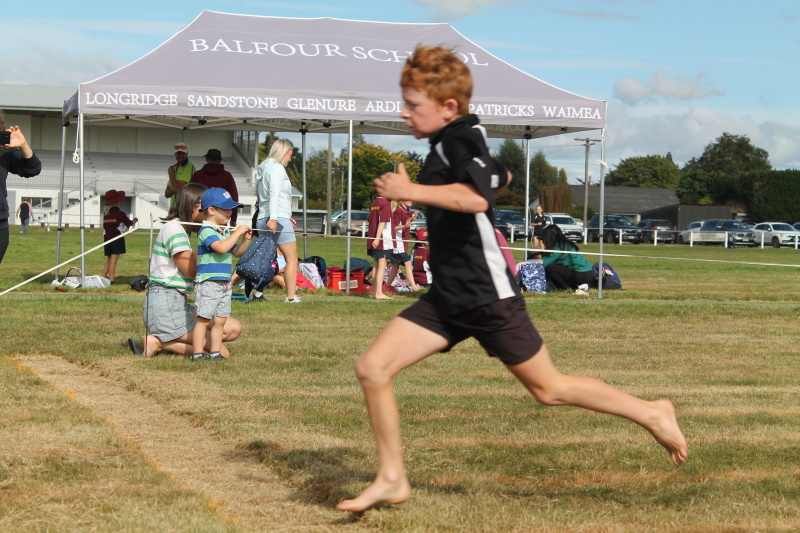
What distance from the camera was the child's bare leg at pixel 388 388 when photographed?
384cm

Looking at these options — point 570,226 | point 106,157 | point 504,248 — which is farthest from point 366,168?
point 504,248

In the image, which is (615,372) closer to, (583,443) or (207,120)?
(583,443)

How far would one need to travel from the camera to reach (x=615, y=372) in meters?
8.15

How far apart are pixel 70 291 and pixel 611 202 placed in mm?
97552

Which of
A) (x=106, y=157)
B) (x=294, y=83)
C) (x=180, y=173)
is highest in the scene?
(x=106, y=157)

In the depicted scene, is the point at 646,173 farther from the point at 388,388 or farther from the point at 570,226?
the point at 388,388

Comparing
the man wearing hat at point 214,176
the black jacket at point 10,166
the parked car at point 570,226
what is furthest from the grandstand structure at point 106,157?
the black jacket at point 10,166

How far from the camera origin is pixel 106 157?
6569 centimetres

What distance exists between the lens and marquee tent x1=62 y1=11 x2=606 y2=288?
1416 cm

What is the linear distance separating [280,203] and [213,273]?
4913mm

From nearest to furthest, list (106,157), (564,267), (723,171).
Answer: (564,267)
(106,157)
(723,171)

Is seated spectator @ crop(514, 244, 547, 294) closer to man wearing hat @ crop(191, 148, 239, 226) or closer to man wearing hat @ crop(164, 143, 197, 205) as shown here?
man wearing hat @ crop(191, 148, 239, 226)

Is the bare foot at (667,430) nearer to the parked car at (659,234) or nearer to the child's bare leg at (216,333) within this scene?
the child's bare leg at (216,333)

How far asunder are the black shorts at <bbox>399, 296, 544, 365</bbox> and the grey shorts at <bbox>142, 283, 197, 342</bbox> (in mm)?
4667
